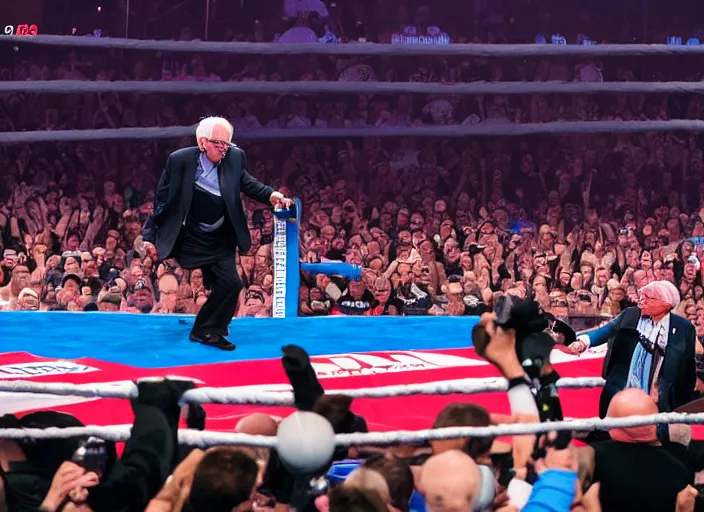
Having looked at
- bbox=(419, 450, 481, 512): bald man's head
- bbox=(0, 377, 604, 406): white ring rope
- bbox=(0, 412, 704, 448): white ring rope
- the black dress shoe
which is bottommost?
the black dress shoe

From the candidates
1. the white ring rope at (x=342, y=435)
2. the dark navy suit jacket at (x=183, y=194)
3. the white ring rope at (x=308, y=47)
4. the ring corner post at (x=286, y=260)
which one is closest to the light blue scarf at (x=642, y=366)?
the white ring rope at (x=342, y=435)

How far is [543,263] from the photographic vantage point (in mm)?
7980

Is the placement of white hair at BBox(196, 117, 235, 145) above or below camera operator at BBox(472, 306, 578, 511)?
above

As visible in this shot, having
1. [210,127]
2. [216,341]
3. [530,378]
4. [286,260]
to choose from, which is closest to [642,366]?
[530,378]

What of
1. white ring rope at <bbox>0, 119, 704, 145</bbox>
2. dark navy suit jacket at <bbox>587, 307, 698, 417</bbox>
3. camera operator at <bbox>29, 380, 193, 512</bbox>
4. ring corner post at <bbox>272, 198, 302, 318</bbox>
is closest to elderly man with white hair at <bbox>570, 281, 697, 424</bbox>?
dark navy suit jacket at <bbox>587, 307, 698, 417</bbox>

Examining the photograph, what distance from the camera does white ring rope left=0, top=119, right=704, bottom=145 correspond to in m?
9.26

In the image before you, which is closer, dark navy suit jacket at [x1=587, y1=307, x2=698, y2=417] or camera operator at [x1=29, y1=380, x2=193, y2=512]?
camera operator at [x1=29, y1=380, x2=193, y2=512]

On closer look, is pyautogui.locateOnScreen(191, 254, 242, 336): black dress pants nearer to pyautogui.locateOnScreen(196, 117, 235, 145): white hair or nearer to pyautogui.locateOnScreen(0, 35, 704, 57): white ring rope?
pyautogui.locateOnScreen(196, 117, 235, 145): white hair

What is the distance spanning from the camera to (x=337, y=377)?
4.65m

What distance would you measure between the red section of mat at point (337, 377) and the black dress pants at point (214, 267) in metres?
0.40

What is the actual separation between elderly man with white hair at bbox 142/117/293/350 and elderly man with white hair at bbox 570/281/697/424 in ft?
6.17

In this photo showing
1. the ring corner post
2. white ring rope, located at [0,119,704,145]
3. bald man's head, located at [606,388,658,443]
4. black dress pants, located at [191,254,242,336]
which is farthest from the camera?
white ring rope, located at [0,119,704,145]

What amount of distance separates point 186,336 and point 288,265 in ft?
3.01

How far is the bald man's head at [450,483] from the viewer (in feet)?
7.14
